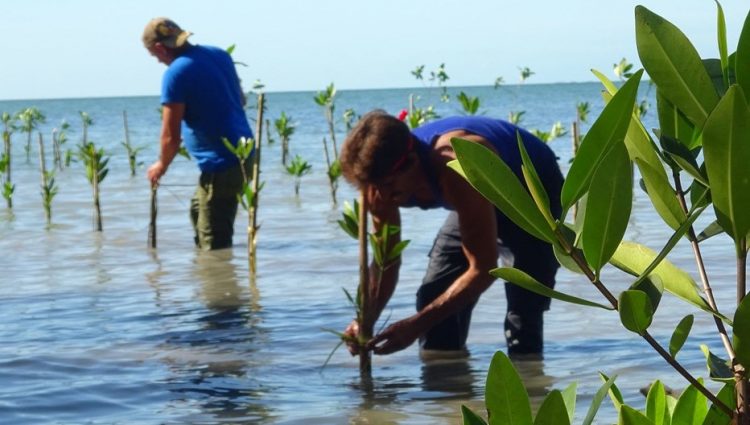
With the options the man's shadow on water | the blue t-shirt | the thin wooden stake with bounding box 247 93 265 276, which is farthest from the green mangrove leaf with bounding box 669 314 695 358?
the blue t-shirt

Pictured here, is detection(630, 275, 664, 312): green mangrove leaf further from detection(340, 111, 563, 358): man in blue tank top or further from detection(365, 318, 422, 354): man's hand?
detection(365, 318, 422, 354): man's hand

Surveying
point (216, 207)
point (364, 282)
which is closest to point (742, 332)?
point (364, 282)

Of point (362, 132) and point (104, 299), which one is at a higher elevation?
point (362, 132)

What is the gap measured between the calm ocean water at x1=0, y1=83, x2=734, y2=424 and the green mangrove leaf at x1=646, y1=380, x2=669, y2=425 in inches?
116

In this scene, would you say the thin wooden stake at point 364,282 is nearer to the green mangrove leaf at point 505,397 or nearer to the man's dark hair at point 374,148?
the man's dark hair at point 374,148

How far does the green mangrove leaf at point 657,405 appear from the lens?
1432 millimetres

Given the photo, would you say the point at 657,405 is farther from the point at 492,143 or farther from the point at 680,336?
the point at 492,143

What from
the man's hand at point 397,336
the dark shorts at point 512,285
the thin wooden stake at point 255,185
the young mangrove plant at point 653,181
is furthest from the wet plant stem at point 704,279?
the thin wooden stake at point 255,185

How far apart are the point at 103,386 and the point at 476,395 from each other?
168cm

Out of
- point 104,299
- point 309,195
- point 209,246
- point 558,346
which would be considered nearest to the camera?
point 558,346

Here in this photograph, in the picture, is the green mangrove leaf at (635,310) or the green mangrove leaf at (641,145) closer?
the green mangrove leaf at (635,310)

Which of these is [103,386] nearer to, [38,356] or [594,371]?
[38,356]

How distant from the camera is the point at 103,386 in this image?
5535 mm

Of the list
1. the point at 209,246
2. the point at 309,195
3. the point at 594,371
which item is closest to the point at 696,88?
the point at 594,371
